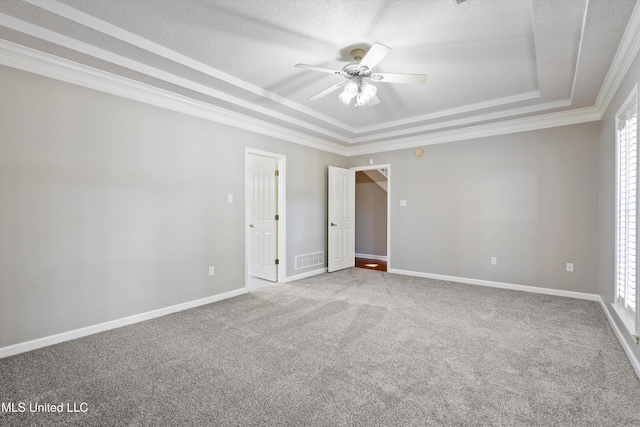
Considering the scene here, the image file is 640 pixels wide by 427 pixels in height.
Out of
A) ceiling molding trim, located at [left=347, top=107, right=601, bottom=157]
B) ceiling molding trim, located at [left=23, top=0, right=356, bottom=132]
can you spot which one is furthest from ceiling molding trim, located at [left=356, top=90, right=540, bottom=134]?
ceiling molding trim, located at [left=23, top=0, right=356, bottom=132]

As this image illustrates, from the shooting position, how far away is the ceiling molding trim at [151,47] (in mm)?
2150

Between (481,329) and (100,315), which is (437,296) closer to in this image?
(481,329)

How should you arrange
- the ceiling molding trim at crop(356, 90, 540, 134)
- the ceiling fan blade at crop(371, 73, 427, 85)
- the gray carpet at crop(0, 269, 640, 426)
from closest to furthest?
the gray carpet at crop(0, 269, 640, 426) < the ceiling fan blade at crop(371, 73, 427, 85) < the ceiling molding trim at crop(356, 90, 540, 134)

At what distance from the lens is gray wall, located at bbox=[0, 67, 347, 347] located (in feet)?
8.25

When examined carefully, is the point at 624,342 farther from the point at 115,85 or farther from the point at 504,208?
the point at 115,85

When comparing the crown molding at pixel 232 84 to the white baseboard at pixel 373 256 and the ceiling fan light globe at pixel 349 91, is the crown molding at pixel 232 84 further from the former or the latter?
the white baseboard at pixel 373 256

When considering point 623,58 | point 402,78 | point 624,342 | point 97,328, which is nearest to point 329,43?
point 402,78

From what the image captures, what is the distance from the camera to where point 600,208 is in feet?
12.5

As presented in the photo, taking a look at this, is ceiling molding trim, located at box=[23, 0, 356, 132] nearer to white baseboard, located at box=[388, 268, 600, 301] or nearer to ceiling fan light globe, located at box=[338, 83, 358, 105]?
ceiling fan light globe, located at box=[338, 83, 358, 105]

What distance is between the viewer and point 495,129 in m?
4.65

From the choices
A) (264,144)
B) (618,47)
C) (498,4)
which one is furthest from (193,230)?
(618,47)

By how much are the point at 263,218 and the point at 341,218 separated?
1.66 metres

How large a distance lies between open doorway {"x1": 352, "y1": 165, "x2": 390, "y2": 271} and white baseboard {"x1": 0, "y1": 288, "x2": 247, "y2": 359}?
4.38 meters

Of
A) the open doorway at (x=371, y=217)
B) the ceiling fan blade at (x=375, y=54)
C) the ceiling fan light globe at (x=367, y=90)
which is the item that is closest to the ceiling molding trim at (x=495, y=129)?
the open doorway at (x=371, y=217)
